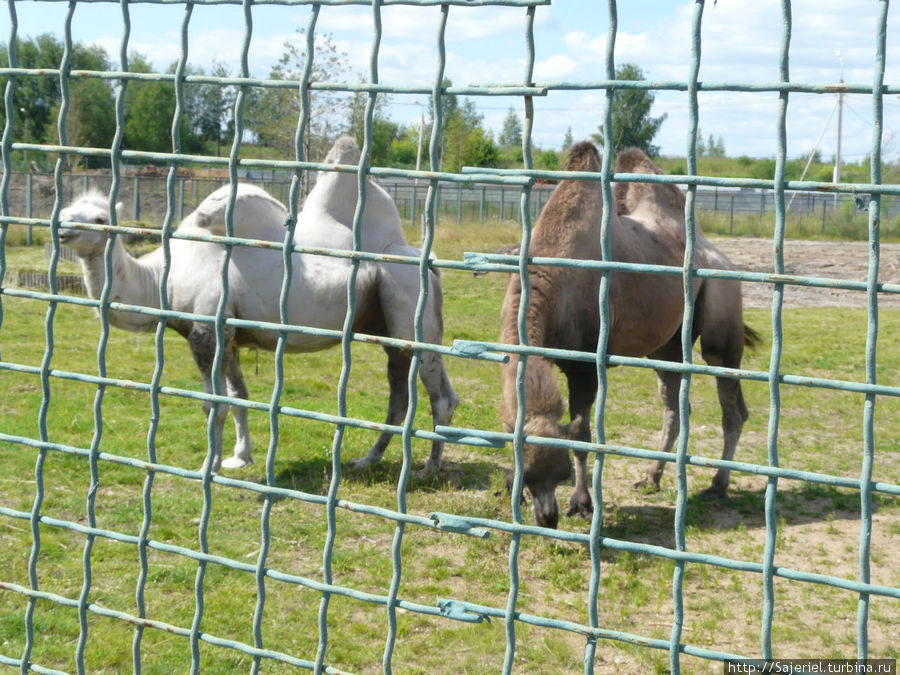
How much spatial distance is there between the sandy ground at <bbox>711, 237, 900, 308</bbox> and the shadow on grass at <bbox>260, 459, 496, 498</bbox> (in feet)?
22.1

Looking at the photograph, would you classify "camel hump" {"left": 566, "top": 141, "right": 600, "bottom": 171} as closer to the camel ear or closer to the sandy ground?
the camel ear

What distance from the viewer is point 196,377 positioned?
9.38 m

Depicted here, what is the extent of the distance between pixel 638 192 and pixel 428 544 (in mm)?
3171

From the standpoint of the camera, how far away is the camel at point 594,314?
4531 millimetres

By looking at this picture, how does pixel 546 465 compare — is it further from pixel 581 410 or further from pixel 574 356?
pixel 574 356

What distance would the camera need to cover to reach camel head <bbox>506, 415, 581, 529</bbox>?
4.40 meters

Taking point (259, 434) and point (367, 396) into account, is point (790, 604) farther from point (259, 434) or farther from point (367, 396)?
point (367, 396)

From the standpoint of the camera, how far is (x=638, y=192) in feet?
23.0

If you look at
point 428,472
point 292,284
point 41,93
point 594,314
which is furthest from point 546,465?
point 41,93

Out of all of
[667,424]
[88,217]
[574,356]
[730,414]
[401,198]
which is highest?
[401,198]

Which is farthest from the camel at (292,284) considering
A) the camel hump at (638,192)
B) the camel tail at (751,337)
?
the camel tail at (751,337)

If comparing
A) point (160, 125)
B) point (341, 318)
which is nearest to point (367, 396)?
point (341, 318)

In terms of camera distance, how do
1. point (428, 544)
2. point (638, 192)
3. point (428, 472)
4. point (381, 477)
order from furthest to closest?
point (638, 192) < point (428, 472) < point (381, 477) < point (428, 544)

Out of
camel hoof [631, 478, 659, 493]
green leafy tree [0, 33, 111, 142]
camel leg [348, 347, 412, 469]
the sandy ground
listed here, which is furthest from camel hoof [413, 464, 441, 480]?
green leafy tree [0, 33, 111, 142]
